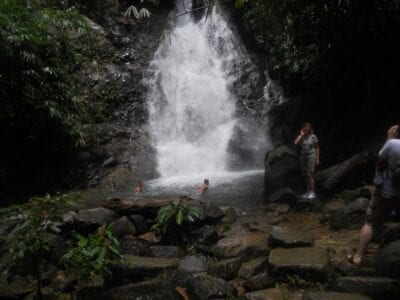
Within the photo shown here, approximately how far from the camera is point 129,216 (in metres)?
6.98

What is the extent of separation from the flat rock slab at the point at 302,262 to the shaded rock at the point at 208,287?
59 centimetres

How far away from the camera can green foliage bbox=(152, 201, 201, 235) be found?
6.47m

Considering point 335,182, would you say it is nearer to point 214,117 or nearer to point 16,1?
point 214,117

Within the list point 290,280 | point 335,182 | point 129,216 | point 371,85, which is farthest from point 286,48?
point 290,280

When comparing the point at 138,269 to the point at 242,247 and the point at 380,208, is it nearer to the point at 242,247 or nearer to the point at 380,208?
→ the point at 242,247

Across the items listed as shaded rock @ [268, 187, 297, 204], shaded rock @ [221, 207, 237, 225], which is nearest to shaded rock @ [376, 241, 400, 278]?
shaded rock @ [221, 207, 237, 225]

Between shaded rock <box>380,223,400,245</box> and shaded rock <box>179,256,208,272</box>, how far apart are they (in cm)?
231

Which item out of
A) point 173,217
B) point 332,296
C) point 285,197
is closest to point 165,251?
point 173,217

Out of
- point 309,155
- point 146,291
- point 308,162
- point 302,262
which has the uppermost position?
point 309,155

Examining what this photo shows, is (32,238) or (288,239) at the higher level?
(32,238)

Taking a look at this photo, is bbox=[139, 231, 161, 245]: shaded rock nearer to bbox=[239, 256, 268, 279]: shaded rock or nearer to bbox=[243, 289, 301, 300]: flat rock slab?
bbox=[239, 256, 268, 279]: shaded rock

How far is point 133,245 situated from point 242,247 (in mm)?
1647

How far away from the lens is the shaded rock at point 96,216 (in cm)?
682

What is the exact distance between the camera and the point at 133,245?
247 inches
